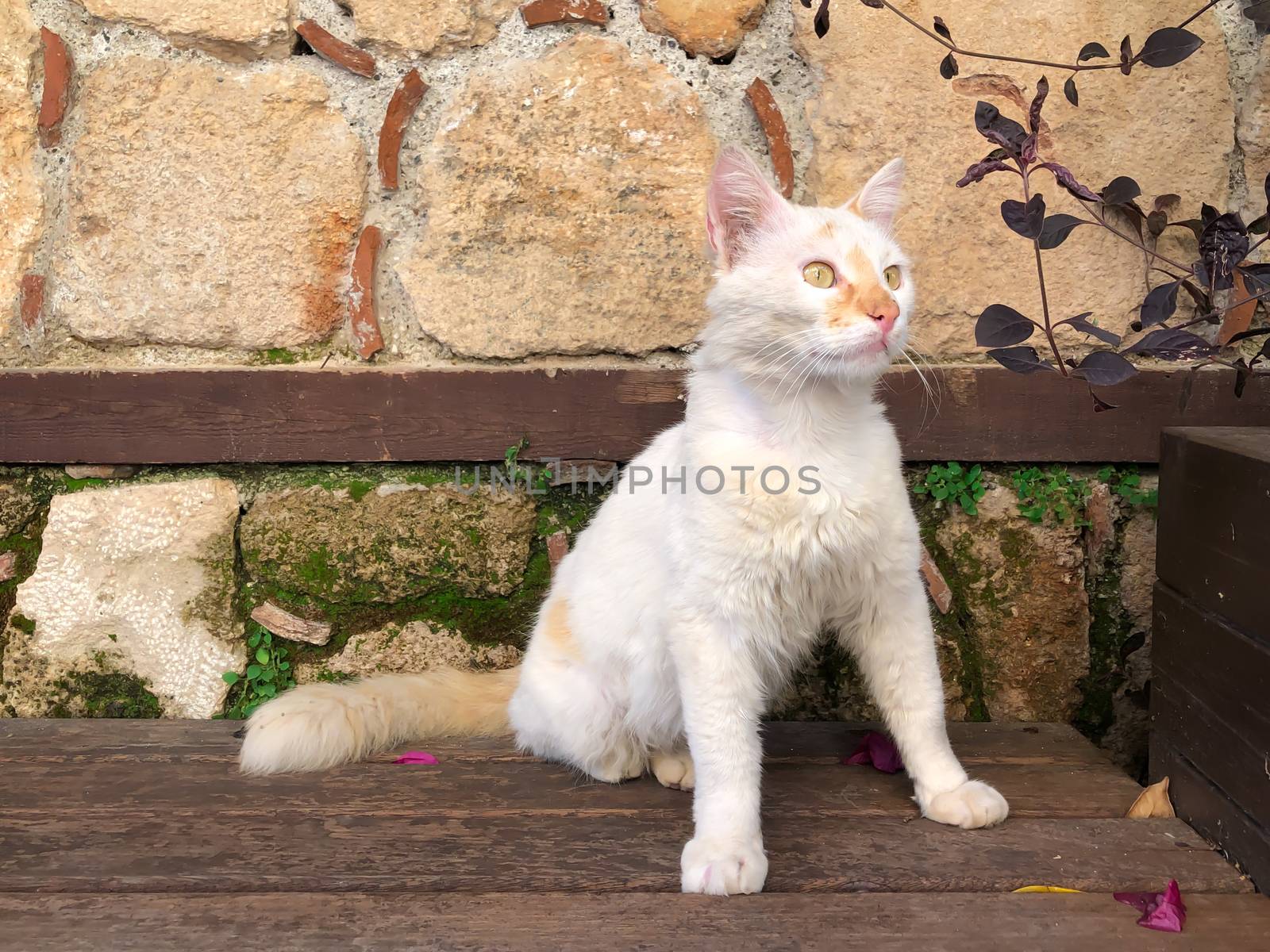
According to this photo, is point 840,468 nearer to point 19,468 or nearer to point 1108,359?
point 1108,359

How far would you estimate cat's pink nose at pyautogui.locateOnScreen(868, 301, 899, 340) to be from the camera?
4.46ft

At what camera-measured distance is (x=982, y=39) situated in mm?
1892

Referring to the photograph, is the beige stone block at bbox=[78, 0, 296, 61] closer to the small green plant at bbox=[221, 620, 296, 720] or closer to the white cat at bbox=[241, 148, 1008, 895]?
the white cat at bbox=[241, 148, 1008, 895]

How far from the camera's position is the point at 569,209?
1976 mm

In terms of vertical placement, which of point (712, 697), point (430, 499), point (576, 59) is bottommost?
point (712, 697)

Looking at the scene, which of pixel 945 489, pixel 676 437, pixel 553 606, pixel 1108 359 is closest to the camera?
pixel 1108 359

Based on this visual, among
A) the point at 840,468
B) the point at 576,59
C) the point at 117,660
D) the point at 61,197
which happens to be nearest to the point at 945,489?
the point at 840,468

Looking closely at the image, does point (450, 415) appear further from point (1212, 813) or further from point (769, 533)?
point (1212, 813)

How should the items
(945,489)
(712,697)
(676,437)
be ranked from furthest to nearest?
(945,489)
(676,437)
(712,697)

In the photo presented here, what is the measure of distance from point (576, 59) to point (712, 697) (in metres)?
1.26

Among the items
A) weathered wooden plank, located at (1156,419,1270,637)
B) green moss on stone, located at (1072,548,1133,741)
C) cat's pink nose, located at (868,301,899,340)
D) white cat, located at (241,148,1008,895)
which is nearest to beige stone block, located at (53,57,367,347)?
white cat, located at (241,148,1008,895)

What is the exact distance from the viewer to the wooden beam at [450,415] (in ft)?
6.41

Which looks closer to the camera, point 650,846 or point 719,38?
point 650,846

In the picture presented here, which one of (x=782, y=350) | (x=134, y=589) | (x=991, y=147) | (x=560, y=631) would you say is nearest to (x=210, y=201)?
(x=134, y=589)
